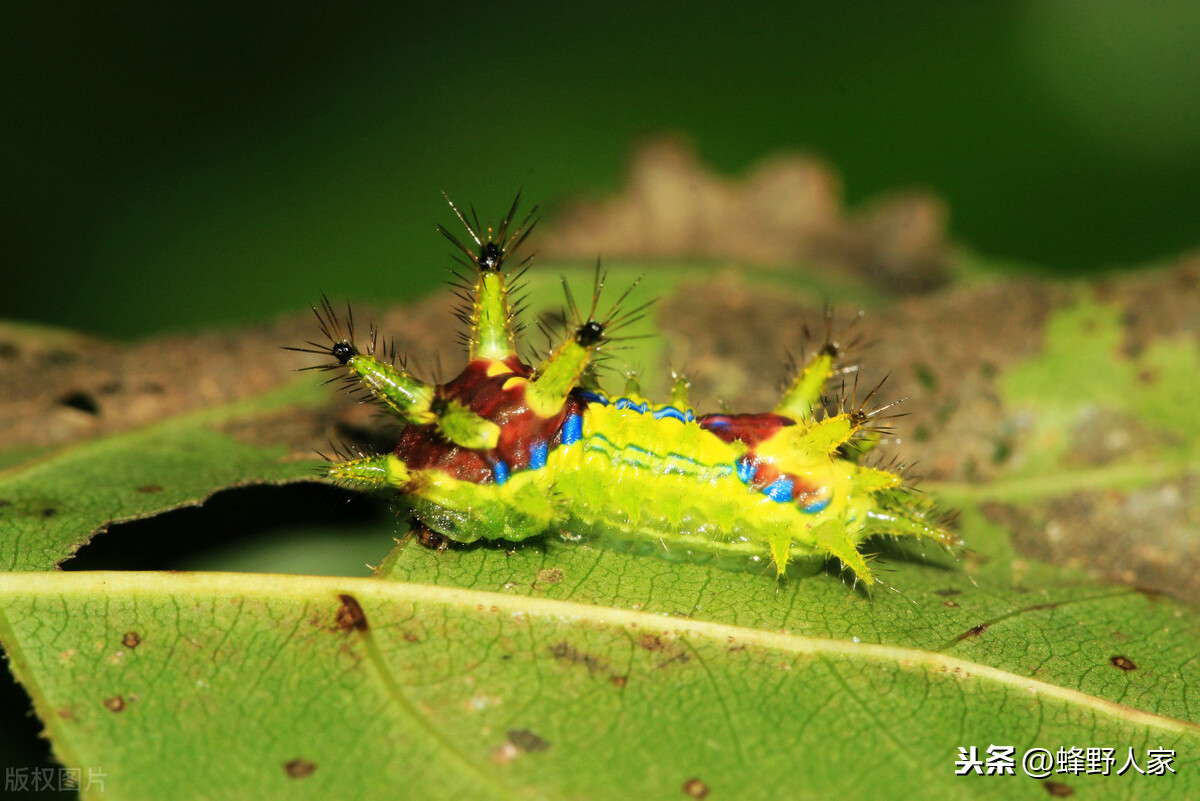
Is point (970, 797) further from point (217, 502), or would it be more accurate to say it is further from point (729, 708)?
point (217, 502)

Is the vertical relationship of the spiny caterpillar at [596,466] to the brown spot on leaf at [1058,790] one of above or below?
above

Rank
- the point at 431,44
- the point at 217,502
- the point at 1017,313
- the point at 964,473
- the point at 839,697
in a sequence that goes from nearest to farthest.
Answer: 1. the point at 839,697
2. the point at 217,502
3. the point at 964,473
4. the point at 1017,313
5. the point at 431,44

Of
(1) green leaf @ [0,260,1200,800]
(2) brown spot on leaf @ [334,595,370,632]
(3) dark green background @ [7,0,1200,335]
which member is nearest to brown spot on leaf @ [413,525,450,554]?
(1) green leaf @ [0,260,1200,800]

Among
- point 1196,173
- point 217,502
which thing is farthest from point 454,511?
point 1196,173

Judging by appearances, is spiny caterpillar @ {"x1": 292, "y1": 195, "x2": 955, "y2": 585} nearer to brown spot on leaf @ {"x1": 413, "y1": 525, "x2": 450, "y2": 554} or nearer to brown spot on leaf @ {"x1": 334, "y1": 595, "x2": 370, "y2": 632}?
brown spot on leaf @ {"x1": 413, "y1": 525, "x2": 450, "y2": 554}

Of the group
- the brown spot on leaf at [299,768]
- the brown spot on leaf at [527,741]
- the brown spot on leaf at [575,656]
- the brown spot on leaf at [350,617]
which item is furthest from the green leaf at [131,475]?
the brown spot on leaf at [527,741]

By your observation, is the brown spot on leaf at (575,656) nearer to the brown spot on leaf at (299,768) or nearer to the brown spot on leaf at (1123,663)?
the brown spot on leaf at (299,768)

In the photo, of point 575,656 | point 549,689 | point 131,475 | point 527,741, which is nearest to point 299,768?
point 527,741
